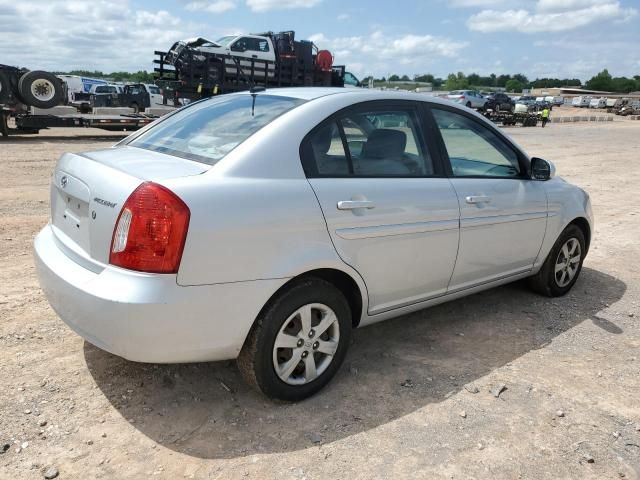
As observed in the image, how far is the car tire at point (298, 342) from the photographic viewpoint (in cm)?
280

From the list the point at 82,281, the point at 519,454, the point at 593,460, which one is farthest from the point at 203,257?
the point at 593,460

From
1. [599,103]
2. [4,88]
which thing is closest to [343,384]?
[4,88]

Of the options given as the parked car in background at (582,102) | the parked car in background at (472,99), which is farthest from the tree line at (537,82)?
the parked car in background at (472,99)

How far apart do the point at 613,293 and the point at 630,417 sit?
227cm

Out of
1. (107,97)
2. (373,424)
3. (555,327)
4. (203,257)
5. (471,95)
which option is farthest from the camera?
(471,95)

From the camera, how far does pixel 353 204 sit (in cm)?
302

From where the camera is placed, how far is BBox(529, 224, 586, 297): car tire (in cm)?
468

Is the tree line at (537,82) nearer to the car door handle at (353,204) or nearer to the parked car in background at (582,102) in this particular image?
the parked car in background at (582,102)

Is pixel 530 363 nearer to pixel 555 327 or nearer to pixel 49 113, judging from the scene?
pixel 555 327

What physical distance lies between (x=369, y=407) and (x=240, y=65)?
1806 cm

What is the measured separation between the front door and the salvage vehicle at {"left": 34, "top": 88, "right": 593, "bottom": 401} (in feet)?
0.05

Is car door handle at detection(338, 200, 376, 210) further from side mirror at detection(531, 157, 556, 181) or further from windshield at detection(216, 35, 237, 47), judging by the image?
windshield at detection(216, 35, 237, 47)

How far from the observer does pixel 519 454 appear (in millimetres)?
2721

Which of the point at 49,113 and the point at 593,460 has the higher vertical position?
the point at 49,113
